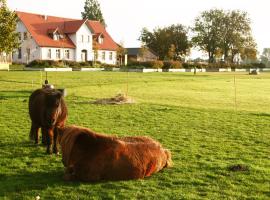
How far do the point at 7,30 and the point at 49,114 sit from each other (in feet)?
94.5

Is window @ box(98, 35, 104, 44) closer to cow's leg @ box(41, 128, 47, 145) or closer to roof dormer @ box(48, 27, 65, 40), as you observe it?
roof dormer @ box(48, 27, 65, 40)

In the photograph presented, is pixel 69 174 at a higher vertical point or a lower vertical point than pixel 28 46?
lower

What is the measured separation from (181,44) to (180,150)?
89.0 metres

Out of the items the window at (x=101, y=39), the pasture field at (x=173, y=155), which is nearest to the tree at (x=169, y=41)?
the window at (x=101, y=39)

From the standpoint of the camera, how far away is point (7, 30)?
35125mm

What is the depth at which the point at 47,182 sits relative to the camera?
266 inches

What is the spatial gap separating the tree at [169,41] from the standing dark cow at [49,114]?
84.9 meters

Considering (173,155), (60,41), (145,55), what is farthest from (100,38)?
(173,155)

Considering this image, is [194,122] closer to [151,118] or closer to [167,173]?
[151,118]

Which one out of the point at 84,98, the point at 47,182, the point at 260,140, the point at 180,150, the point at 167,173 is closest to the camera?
the point at 47,182

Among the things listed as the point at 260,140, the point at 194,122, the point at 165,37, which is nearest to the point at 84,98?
the point at 194,122

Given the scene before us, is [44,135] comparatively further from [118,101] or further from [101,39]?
[101,39]

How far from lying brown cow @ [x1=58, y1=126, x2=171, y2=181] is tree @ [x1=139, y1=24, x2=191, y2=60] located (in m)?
87.2

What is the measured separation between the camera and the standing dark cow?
8516 mm
